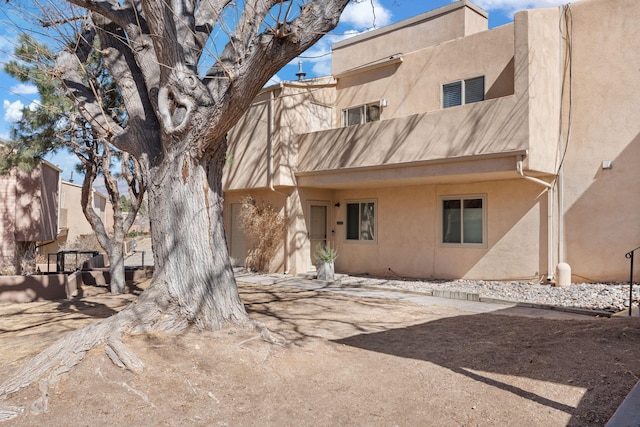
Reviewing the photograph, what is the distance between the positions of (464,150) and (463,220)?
2.43m

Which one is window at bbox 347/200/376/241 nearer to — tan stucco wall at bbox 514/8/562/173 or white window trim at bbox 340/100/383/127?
white window trim at bbox 340/100/383/127

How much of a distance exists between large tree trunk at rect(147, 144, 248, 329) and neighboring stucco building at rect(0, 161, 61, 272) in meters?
10.5

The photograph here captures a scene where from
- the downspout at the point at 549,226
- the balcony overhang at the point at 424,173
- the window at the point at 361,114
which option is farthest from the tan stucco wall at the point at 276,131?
the downspout at the point at 549,226

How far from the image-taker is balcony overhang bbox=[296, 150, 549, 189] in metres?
11.3

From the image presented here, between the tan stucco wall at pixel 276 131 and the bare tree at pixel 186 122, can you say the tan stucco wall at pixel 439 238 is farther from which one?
the bare tree at pixel 186 122

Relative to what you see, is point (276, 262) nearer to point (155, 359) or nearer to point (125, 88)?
point (125, 88)

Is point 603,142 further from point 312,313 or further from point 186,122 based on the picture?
point 186,122

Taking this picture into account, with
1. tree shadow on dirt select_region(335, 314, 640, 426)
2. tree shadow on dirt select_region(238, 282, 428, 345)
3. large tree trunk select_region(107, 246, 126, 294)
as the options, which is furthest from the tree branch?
large tree trunk select_region(107, 246, 126, 294)

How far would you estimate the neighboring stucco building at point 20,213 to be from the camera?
50.4 feet

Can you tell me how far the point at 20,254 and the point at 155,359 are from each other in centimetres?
1232

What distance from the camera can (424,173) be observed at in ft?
40.8

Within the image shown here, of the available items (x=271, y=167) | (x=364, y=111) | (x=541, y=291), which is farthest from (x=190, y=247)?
Result: (x=364, y=111)

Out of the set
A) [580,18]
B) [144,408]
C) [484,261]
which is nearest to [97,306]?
[144,408]

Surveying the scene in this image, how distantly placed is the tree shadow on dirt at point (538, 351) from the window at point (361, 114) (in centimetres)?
858
